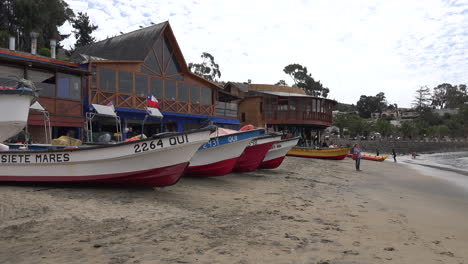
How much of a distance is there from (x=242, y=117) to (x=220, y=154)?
2303cm

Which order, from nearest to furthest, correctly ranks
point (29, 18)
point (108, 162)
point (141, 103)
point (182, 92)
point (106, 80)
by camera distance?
point (108, 162), point (106, 80), point (141, 103), point (182, 92), point (29, 18)

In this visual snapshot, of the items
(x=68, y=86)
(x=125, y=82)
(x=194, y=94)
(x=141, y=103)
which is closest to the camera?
(x=68, y=86)

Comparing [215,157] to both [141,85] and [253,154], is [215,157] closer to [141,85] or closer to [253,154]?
[253,154]

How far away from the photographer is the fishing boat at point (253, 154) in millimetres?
13477

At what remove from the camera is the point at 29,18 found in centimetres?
3425

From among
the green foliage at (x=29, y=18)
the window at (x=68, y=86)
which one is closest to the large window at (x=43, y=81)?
the window at (x=68, y=86)

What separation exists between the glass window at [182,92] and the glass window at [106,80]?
4532 mm

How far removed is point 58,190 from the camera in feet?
25.4

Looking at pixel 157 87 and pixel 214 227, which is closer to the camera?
pixel 214 227

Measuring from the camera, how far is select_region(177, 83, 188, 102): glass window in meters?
21.5

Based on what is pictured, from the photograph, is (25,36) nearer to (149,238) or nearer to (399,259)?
(149,238)

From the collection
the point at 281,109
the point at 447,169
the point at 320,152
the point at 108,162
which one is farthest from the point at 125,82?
the point at 447,169

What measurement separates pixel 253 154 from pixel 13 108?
836 cm

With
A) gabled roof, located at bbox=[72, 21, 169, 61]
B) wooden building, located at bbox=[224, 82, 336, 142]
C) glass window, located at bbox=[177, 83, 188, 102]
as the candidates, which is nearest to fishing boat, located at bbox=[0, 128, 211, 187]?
gabled roof, located at bbox=[72, 21, 169, 61]
